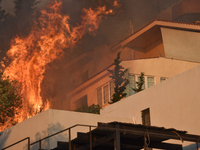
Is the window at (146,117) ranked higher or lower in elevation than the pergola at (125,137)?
higher

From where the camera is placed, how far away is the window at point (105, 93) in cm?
3250

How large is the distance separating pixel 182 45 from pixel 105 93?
7.91 m

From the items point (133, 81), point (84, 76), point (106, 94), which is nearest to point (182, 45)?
point (133, 81)

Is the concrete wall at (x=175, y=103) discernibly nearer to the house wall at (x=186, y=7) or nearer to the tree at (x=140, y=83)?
the tree at (x=140, y=83)

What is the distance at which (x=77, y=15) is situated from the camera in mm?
45594

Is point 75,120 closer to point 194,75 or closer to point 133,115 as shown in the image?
point 133,115

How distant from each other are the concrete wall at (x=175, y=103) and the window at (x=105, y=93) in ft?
39.5

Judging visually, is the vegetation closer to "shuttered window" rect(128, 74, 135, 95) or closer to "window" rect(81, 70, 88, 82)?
"shuttered window" rect(128, 74, 135, 95)

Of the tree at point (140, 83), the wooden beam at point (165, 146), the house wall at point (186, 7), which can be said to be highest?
the house wall at point (186, 7)

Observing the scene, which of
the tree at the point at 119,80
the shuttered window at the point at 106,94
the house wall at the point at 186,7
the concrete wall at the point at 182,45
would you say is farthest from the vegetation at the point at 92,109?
the house wall at the point at 186,7

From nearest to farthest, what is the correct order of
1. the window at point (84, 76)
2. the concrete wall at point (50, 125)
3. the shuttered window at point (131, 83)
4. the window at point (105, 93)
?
the concrete wall at point (50, 125) → the shuttered window at point (131, 83) → the window at point (105, 93) → the window at point (84, 76)

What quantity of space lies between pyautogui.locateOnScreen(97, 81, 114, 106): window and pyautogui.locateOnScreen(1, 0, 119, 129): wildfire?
595 centimetres

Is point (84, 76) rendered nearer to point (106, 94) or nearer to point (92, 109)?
point (106, 94)

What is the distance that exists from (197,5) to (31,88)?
21122 millimetres
